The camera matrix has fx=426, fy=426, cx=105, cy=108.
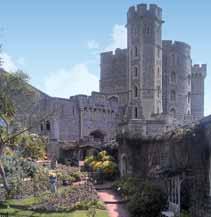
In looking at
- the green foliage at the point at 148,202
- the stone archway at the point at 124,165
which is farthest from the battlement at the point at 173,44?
the green foliage at the point at 148,202

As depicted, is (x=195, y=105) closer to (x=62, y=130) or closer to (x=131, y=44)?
(x=131, y=44)

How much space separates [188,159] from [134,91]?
122ft

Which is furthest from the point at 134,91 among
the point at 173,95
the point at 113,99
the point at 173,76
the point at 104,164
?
the point at 104,164

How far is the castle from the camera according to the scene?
4803cm

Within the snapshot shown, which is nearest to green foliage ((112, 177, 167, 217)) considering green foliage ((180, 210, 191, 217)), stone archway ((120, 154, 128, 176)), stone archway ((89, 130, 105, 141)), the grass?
the grass

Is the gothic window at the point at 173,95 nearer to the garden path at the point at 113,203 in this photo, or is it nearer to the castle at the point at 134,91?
the castle at the point at 134,91

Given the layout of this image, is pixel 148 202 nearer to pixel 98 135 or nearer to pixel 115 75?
pixel 98 135

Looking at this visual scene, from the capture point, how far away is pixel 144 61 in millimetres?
52469

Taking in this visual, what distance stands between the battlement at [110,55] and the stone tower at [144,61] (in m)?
3.74

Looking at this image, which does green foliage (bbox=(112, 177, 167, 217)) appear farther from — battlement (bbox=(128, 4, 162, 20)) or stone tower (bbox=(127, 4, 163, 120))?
battlement (bbox=(128, 4, 162, 20))

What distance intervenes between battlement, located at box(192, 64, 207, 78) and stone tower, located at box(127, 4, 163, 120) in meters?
13.9

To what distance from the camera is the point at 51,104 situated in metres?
45.3

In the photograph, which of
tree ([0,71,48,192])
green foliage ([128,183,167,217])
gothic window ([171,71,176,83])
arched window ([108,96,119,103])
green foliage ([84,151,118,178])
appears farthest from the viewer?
gothic window ([171,71,176,83])

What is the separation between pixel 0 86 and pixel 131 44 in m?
34.1
